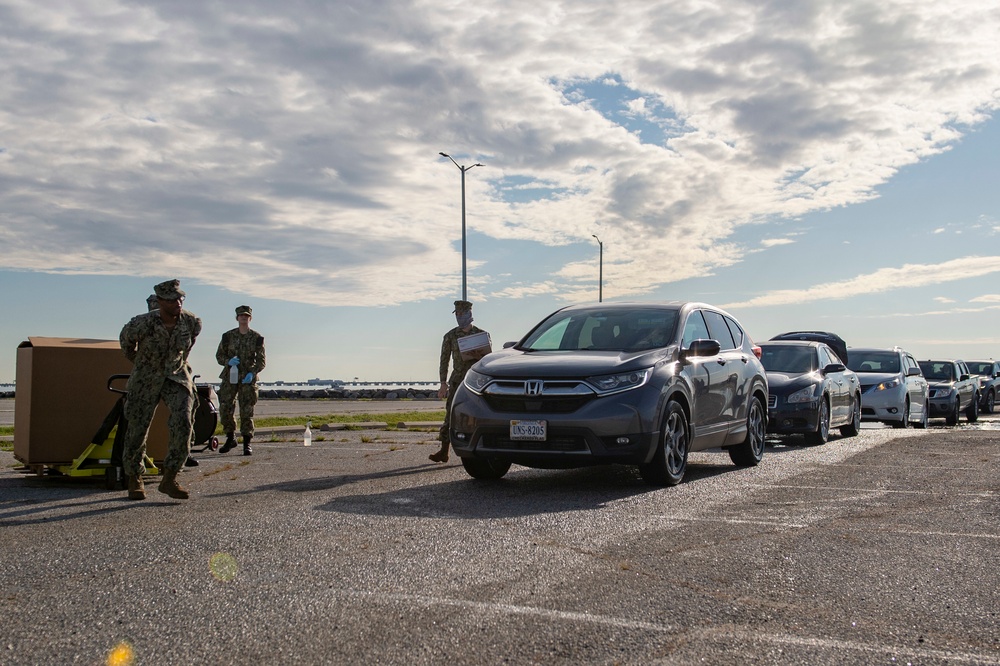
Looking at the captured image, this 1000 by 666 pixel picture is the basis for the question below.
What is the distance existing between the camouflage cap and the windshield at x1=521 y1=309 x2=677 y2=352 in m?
3.26

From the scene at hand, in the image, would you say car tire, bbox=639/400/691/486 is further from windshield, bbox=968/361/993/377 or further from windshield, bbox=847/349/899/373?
windshield, bbox=968/361/993/377

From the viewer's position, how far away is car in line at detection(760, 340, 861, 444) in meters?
14.4

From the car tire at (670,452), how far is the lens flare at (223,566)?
407 centimetres

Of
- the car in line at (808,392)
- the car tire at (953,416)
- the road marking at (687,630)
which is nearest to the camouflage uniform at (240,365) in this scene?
the car in line at (808,392)

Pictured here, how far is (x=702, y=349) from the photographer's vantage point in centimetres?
920

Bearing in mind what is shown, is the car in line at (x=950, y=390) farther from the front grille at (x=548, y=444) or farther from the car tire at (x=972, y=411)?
the front grille at (x=548, y=444)

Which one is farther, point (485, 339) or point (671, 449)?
point (485, 339)

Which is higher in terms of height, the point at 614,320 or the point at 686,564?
the point at 614,320

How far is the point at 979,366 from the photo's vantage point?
3375 centimetres

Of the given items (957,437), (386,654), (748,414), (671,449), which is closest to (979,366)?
(957,437)

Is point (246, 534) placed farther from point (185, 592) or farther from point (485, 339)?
point (485, 339)

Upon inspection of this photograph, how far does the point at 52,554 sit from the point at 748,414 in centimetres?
732

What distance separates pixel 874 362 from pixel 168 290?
1576cm

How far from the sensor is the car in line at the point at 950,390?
23.7 metres
